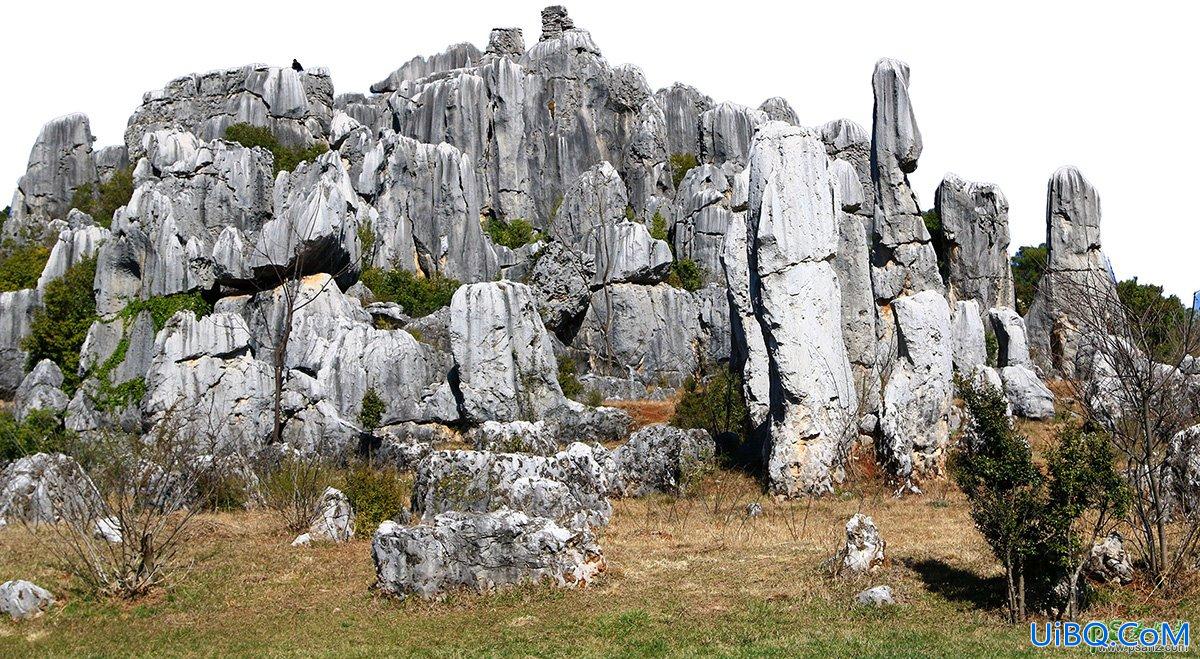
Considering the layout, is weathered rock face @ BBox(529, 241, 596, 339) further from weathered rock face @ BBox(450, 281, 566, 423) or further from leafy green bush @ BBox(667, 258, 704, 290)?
weathered rock face @ BBox(450, 281, 566, 423)

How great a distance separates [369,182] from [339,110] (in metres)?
15.2

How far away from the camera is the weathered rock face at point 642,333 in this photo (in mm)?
39500

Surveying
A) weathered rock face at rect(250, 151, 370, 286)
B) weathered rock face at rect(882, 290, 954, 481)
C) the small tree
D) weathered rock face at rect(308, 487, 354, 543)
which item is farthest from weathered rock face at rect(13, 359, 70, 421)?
the small tree

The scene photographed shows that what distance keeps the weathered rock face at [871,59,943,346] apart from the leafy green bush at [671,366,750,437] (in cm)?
1177

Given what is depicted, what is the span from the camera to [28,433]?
2666 cm

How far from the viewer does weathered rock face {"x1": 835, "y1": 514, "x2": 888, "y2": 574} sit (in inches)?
476

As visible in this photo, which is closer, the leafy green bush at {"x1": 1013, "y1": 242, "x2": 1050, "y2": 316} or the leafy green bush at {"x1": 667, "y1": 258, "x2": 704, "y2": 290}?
the leafy green bush at {"x1": 667, "y1": 258, "x2": 704, "y2": 290}

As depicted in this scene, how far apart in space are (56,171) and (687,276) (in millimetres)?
33345

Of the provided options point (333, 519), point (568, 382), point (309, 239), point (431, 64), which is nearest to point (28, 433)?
point (309, 239)

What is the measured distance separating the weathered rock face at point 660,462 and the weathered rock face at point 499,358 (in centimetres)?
645

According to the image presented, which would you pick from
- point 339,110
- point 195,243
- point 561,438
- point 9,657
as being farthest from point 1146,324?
point 339,110

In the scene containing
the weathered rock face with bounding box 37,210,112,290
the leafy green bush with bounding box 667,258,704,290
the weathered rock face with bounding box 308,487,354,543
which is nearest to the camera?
the weathered rock face with bounding box 308,487,354,543

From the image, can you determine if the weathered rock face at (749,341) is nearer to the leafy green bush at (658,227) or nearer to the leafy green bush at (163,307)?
the leafy green bush at (163,307)

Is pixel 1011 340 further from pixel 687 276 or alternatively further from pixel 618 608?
pixel 618 608
